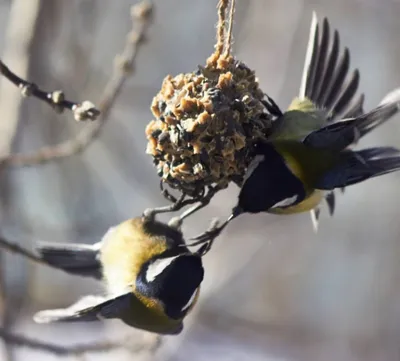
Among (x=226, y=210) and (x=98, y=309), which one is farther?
(x=226, y=210)

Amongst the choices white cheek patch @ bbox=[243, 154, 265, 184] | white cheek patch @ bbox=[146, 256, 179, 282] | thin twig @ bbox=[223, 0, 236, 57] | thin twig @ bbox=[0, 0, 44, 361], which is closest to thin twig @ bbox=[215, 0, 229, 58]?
thin twig @ bbox=[223, 0, 236, 57]

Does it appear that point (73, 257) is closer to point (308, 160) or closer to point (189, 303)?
point (189, 303)

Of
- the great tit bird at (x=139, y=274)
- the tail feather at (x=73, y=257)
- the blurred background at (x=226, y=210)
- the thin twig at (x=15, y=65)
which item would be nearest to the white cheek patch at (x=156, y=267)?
the great tit bird at (x=139, y=274)

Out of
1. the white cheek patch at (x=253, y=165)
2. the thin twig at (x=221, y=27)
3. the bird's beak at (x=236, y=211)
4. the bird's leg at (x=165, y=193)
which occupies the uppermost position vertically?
the thin twig at (x=221, y=27)

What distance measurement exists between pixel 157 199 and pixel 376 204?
106cm

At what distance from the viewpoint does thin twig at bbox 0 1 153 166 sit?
0.74m

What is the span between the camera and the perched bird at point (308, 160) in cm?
57

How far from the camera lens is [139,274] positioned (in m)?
0.68

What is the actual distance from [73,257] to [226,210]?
0.75 meters

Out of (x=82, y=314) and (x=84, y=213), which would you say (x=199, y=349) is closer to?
(x=84, y=213)

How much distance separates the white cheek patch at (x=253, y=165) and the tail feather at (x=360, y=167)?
7 cm

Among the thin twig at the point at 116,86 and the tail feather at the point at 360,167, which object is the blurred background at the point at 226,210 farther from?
the tail feather at the point at 360,167

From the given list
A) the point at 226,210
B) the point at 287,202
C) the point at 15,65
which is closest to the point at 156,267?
the point at 287,202

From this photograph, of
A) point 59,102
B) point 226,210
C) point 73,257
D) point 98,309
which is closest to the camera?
point 59,102
